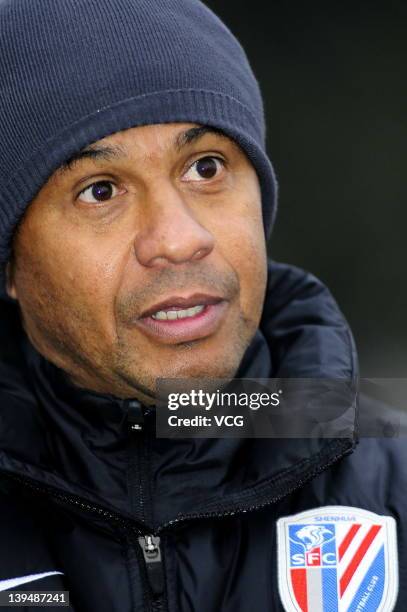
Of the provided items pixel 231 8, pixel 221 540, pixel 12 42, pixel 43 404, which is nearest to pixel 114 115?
pixel 12 42

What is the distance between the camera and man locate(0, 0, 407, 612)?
1558 millimetres

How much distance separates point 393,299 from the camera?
13.8 feet

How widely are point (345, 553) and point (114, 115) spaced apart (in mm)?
785

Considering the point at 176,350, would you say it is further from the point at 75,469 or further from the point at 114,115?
the point at 114,115

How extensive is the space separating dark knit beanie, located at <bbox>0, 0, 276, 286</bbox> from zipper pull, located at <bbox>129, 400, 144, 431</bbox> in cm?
37

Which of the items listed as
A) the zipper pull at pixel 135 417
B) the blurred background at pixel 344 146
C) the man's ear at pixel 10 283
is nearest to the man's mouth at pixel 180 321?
the zipper pull at pixel 135 417

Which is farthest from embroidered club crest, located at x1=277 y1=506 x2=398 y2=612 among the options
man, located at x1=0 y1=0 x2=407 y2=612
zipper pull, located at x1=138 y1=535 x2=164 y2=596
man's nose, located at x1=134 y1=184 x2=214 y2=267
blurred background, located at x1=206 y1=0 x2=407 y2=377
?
blurred background, located at x1=206 y1=0 x2=407 y2=377

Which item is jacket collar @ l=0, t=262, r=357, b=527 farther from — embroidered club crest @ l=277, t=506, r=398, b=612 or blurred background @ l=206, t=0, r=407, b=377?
blurred background @ l=206, t=0, r=407, b=377

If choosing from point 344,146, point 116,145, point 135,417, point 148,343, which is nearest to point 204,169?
point 116,145

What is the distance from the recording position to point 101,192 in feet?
5.35

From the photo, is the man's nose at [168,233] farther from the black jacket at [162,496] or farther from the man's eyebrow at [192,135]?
the black jacket at [162,496]

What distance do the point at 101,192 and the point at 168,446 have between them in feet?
1.41

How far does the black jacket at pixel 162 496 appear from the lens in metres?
1.55

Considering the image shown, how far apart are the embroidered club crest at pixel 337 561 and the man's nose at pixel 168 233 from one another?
1.51ft
